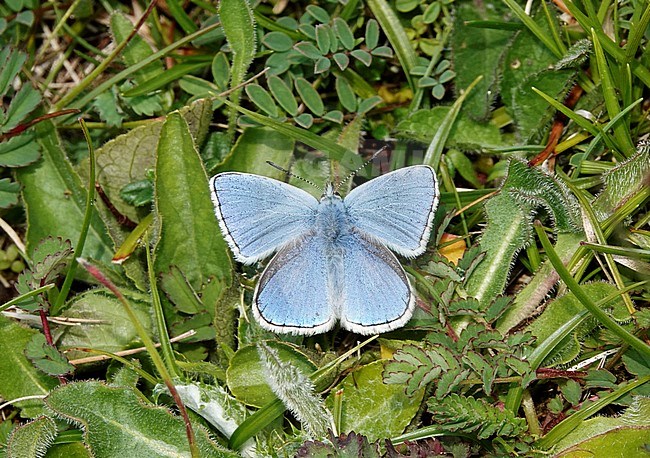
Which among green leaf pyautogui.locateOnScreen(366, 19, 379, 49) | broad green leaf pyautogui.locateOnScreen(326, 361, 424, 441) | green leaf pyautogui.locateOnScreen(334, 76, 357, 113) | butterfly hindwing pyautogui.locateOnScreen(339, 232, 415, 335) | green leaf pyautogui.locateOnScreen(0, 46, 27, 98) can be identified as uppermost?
green leaf pyautogui.locateOnScreen(0, 46, 27, 98)

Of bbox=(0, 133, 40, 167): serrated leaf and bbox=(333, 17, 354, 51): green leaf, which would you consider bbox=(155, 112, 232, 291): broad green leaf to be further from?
bbox=(333, 17, 354, 51): green leaf

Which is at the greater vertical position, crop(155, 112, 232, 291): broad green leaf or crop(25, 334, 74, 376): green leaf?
crop(155, 112, 232, 291): broad green leaf

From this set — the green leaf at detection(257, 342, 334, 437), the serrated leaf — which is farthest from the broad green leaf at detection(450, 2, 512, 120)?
the serrated leaf

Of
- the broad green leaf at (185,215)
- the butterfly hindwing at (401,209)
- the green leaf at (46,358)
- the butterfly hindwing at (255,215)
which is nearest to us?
the butterfly hindwing at (401,209)

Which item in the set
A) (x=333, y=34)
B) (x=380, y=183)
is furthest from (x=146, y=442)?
(x=333, y=34)

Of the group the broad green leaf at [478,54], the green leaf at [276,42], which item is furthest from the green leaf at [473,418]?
the green leaf at [276,42]

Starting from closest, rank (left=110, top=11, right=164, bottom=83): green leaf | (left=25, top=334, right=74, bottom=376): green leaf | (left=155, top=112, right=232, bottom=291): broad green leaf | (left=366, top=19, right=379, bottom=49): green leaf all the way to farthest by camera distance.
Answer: (left=25, top=334, right=74, bottom=376): green leaf
(left=155, top=112, right=232, bottom=291): broad green leaf
(left=366, top=19, right=379, bottom=49): green leaf
(left=110, top=11, right=164, bottom=83): green leaf

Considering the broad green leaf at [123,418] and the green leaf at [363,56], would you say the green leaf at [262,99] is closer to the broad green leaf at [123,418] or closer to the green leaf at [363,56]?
the green leaf at [363,56]
